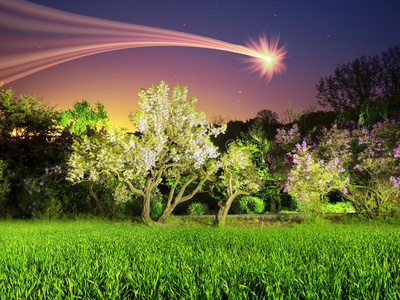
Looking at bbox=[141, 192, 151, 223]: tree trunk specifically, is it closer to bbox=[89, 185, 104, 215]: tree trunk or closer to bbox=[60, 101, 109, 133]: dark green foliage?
bbox=[89, 185, 104, 215]: tree trunk

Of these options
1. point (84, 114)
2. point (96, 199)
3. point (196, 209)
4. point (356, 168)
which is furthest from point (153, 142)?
point (84, 114)

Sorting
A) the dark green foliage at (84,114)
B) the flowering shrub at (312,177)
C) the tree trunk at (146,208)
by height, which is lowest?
the tree trunk at (146,208)

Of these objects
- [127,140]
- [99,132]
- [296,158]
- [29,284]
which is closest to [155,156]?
[127,140]

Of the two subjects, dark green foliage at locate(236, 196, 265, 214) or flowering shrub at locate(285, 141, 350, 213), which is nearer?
flowering shrub at locate(285, 141, 350, 213)

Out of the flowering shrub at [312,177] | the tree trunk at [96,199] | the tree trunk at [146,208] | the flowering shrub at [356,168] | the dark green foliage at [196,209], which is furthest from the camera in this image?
the dark green foliage at [196,209]

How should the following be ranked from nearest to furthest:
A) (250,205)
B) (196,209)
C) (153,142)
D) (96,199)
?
(153,142), (96,199), (196,209), (250,205)

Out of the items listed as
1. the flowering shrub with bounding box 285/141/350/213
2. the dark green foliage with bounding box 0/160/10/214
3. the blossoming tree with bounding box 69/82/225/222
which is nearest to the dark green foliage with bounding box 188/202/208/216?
the blossoming tree with bounding box 69/82/225/222

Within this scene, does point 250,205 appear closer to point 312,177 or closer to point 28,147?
point 312,177

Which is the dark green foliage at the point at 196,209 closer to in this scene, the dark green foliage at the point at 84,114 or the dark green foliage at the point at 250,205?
the dark green foliage at the point at 250,205

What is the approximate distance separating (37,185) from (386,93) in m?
25.5

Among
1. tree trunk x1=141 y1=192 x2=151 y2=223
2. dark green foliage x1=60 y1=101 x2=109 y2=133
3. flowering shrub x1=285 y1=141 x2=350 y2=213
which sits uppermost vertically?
dark green foliage x1=60 y1=101 x2=109 y2=133

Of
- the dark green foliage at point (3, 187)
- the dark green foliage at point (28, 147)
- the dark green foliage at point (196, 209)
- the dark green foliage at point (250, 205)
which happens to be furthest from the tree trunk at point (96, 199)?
the dark green foliage at point (250, 205)

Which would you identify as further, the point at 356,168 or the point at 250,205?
the point at 250,205

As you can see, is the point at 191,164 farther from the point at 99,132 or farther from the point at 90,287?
the point at 90,287
